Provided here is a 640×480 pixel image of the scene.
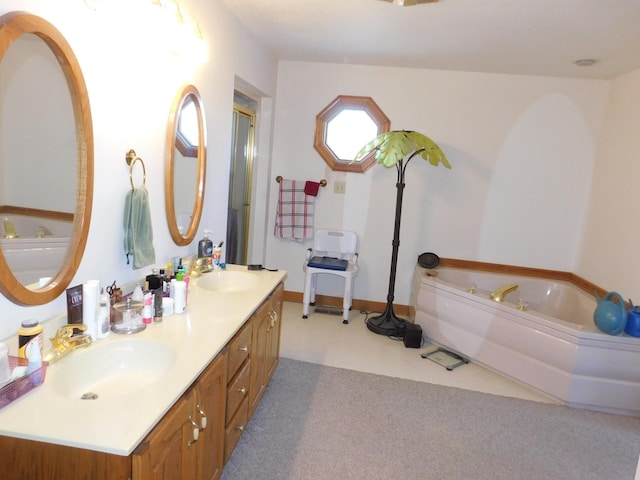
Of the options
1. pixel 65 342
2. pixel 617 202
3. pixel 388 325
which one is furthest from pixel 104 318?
pixel 617 202

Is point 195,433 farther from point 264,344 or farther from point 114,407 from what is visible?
point 264,344

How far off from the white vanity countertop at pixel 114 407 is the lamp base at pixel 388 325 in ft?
7.69

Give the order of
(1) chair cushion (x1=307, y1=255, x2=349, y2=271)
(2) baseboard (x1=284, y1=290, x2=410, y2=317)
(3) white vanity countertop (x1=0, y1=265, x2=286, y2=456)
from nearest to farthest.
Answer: (3) white vanity countertop (x1=0, y1=265, x2=286, y2=456) → (1) chair cushion (x1=307, y1=255, x2=349, y2=271) → (2) baseboard (x1=284, y1=290, x2=410, y2=317)

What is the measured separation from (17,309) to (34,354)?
0.65 feet

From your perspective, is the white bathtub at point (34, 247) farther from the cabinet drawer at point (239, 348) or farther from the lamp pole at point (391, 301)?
the lamp pole at point (391, 301)

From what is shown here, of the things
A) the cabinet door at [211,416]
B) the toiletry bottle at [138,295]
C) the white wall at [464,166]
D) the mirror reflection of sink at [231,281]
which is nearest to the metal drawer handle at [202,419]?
the cabinet door at [211,416]

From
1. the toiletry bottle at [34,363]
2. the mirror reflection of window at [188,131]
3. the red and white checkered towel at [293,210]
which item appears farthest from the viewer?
the red and white checkered towel at [293,210]

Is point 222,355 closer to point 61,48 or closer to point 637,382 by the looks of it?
point 61,48

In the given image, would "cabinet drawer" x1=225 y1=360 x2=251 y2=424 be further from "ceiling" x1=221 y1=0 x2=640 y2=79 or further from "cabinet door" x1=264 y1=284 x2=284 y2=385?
"ceiling" x1=221 y1=0 x2=640 y2=79

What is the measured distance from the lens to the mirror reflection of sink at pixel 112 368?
1.34 m

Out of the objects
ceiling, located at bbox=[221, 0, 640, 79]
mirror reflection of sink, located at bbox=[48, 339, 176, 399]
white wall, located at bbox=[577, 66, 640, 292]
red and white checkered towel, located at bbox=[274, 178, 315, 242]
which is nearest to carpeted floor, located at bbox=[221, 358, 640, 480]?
mirror reflection of sink, located at bbox=[48, 339, 176, 399]

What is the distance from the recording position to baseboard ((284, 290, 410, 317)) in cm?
439

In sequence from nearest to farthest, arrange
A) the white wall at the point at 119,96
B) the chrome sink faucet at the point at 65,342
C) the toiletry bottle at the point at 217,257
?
the chrome sink faucet at the point at 65,342 < the white wall at the point at 119,96 < the toiletry bottle at the point at 217,257

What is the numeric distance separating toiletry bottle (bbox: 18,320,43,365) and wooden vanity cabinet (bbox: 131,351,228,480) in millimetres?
452
